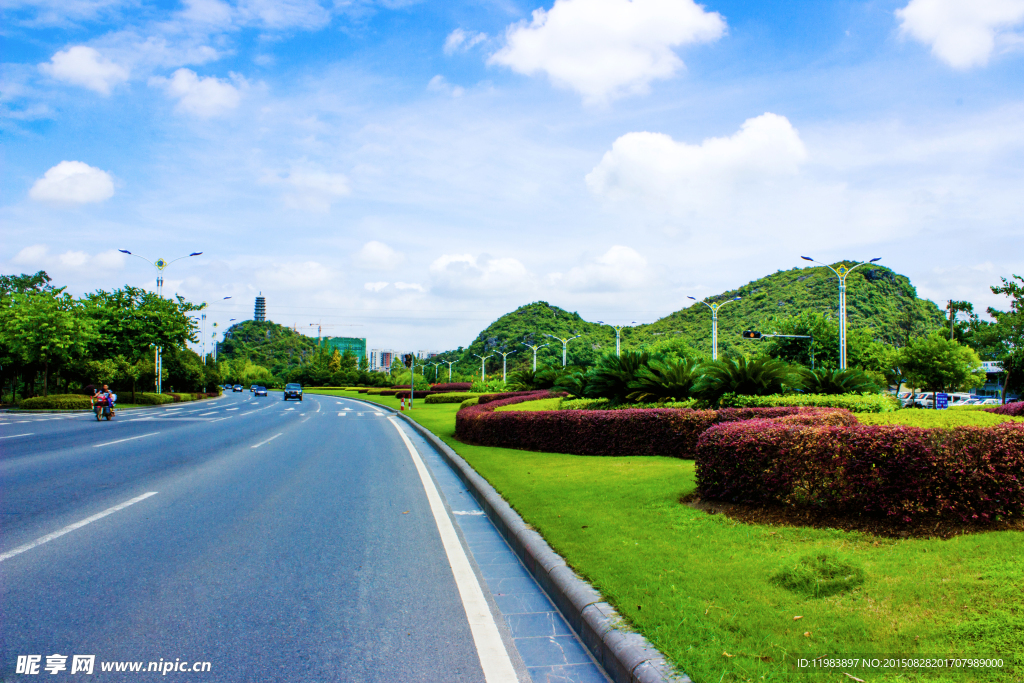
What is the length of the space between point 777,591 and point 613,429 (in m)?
7.56

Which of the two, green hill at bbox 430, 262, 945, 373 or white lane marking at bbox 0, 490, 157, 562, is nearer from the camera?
white lane marking at bbox 0, 490, 157, 562

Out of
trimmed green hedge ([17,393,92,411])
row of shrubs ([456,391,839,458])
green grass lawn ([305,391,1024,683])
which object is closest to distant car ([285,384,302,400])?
trimmed green hedge ([17,393,92,411])

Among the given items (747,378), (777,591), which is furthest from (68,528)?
(747,378)

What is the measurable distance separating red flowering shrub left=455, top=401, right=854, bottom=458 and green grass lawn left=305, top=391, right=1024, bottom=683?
4.28 m

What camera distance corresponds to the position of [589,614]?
12.6 feet

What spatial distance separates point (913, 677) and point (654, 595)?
145 centimetres

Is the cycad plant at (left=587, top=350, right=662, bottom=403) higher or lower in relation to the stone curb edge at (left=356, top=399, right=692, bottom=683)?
higher

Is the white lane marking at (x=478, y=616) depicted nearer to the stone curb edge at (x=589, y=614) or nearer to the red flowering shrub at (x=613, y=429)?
the stone curb edge at (x=589, y=614)

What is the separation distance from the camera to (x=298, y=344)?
145 m

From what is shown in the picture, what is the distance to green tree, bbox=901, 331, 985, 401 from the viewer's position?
157 feet

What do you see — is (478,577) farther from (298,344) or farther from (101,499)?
(298,344)

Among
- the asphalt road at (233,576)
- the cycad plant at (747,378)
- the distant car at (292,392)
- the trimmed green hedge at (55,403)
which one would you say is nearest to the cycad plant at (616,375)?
the cycad plant at (747,378)

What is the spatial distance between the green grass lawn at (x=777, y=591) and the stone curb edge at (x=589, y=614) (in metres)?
0.09

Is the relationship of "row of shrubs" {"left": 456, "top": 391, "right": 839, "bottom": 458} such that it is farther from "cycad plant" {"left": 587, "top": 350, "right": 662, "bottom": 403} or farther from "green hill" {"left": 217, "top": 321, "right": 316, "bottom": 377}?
"green hill" {"left": 217, "top": 321, "right": 316, "bottom": 377}
